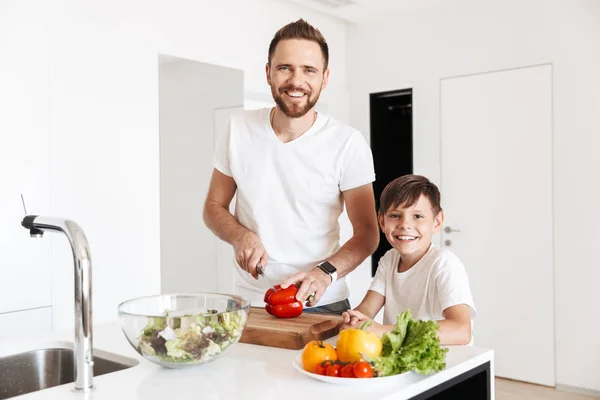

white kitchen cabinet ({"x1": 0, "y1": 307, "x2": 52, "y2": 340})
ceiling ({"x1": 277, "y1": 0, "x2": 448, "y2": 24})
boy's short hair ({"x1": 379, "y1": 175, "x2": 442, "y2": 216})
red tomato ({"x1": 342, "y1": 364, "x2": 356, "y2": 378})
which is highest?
ceiling ({"x1": 277, "y1": 0, "x2": 448, "y2": 24})

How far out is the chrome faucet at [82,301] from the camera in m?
1.28

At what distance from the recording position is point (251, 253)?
6.33 ft

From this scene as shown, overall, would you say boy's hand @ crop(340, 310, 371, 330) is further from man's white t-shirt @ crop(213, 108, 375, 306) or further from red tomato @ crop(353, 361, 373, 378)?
man's white t-shirt @ crop(213, 108, 375, 306)

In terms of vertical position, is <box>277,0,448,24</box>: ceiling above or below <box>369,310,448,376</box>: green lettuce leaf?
above

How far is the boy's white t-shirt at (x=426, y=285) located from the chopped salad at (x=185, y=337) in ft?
2.41

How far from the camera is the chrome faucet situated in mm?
1276

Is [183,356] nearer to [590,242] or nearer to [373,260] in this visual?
[590,242]

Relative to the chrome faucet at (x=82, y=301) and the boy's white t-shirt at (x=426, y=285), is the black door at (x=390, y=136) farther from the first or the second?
the chrome faucet at (x=82, y=301)

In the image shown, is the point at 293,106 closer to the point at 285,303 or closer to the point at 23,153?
the point at 285,303

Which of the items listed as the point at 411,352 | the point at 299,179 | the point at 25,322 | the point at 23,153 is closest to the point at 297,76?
the point at 299,179

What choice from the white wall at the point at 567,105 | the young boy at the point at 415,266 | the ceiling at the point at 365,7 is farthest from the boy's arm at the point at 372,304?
the ceiling at the point at 365,7

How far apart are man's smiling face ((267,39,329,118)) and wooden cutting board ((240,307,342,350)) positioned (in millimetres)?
663

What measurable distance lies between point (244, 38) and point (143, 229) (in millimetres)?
1523

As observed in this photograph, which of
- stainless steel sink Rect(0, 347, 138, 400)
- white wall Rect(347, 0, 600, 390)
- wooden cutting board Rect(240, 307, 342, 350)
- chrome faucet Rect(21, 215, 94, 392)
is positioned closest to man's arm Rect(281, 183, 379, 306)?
wooden cutting board Rect(240, 307, 342, 350)
